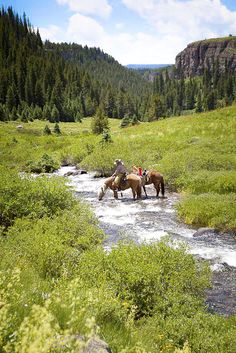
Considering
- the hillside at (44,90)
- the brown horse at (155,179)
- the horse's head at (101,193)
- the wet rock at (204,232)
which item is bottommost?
the wet rock at (204,232)

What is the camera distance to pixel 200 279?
10.1 metres

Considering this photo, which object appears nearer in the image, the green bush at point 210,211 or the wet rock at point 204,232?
the wet rock at point 204,232

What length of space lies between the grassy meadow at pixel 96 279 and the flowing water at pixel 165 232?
2.29 ft

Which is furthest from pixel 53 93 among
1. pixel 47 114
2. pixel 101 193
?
pixel 101 193

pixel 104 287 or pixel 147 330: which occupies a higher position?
pixel 104 287

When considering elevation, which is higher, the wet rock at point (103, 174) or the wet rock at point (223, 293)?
the wet rock at point (223, 293)

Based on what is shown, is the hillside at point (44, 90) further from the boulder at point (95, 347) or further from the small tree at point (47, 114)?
the boulder at point (95, 347)

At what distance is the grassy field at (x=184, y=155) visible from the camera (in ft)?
63.2

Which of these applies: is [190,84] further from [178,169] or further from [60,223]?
[60,223]

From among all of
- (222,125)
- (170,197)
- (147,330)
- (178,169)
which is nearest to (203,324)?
(147,330)

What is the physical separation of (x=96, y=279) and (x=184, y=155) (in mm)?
21895

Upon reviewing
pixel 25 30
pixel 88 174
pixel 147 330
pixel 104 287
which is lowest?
pixel 88 174

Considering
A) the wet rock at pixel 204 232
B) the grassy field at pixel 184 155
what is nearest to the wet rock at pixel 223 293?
the wet rock at pixel 204 232

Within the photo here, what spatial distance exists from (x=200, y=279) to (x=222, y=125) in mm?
Result: 33331
